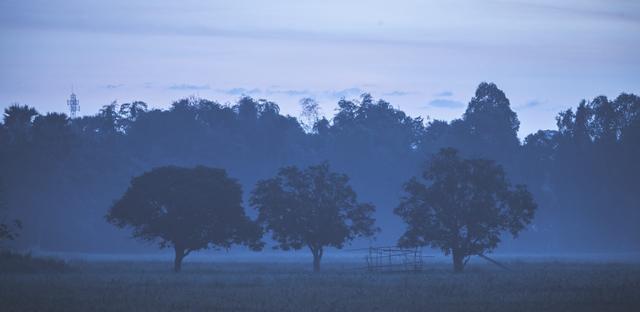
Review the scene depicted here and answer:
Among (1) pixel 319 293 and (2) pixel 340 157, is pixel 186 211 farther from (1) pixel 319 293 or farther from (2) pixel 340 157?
(2) pixel 340 157

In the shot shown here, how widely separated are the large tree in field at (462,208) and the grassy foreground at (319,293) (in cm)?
1401

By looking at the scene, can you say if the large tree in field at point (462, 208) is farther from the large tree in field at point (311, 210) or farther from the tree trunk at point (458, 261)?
the large tree in field at point (311, 210)

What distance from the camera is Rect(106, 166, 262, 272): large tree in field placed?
6812cm

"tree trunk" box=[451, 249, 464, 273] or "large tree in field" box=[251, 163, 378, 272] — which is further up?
"large tree in field" box=[251, 163, 378, 272]

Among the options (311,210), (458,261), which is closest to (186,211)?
(311,210)

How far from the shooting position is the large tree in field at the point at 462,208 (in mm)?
70938

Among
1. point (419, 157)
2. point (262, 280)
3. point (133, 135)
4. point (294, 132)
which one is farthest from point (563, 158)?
point (262, 280)

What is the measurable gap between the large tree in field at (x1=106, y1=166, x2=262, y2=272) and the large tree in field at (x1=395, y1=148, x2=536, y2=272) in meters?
12.9

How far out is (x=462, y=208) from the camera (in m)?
71.9

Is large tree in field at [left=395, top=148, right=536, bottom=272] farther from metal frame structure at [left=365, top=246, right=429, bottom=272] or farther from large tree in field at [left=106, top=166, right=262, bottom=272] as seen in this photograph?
large tree in field at [left=106, top=166, right=262, bottom=272]

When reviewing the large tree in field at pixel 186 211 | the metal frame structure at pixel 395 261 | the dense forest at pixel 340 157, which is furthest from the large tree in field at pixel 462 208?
the dense forest at pixel 340 157

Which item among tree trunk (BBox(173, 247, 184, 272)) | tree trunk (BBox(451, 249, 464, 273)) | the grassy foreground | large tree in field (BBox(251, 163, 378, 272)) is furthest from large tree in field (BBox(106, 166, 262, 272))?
tree trunk (BBox(451, 249, 464, 273))

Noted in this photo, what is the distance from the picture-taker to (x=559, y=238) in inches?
5955

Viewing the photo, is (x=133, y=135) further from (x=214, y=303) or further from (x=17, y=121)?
(x=214, y=303)
